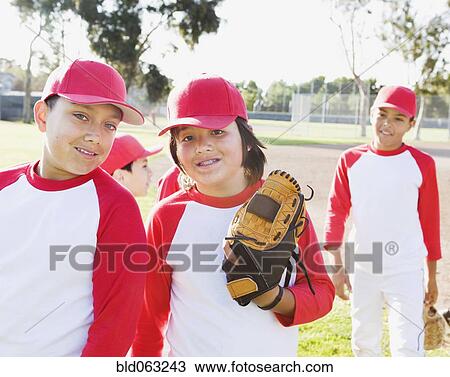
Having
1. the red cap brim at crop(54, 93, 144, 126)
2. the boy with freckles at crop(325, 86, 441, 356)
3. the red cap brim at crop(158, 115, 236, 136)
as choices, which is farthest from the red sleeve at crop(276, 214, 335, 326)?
the boy with freckles at crop(325, 86, 441, 356)

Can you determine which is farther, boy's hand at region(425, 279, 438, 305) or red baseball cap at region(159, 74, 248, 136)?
boy's hand at region(425, 279, 438, 305)

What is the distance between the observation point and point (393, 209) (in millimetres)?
1957

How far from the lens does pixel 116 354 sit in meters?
1.00

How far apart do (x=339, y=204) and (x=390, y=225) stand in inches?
8.2

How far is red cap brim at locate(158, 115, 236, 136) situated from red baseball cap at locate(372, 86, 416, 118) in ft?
3.79

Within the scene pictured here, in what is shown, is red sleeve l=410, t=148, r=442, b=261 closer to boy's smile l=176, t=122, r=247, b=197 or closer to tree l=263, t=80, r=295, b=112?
tree l=263, t=80, r=295, b=112

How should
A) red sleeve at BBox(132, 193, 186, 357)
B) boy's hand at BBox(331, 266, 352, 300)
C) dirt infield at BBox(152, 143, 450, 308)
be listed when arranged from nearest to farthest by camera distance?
red sleeve at BBox(132, 193, 186, 357)
boy's hand at BBox(331, 266, 352, 300)
dirt infield at BBox(152, 143, 450, 308)

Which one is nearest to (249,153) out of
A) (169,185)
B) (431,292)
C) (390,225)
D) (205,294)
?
(205,294)

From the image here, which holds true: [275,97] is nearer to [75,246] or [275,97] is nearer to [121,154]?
[121,154]

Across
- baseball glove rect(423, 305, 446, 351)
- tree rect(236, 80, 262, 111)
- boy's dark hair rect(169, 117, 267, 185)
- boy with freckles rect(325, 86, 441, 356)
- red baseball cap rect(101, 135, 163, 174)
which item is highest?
tree rect(236, 80, 262, 111)

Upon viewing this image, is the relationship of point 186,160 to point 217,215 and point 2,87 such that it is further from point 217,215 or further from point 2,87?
point 2,87

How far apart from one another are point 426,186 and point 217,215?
1.12 metres

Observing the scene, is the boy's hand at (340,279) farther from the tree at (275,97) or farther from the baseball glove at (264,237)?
the baseball glove at (264,237)

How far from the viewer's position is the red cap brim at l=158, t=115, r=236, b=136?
1.04 meters
